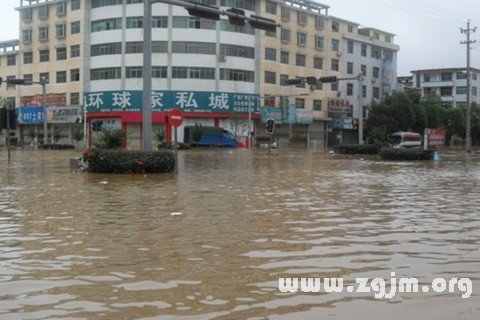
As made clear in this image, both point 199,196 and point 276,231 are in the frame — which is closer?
point 276,231

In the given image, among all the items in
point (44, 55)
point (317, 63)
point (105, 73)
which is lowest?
point (105, 73)

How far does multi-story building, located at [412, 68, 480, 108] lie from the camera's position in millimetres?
87438

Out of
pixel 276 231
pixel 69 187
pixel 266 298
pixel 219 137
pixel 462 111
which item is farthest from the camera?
pixel 462 111

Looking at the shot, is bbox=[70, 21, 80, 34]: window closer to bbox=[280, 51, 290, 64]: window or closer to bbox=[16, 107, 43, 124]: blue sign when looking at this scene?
bbox=[16, 107, 43, 124]: blue sign

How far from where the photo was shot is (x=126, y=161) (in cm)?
1662

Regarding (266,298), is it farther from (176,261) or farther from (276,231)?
(276,231)

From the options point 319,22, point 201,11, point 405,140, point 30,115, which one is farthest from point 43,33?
point 201,11

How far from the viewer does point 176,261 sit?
5.54 m

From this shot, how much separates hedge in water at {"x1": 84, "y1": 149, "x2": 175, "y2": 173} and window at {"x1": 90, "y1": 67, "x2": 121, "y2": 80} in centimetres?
3902

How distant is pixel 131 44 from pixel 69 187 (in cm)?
4362

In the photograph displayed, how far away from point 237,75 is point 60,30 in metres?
20.3

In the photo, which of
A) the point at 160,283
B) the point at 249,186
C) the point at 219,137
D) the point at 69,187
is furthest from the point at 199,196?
the point at 219,137

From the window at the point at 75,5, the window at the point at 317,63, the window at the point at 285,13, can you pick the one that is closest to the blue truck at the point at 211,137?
the window at the point at 285,13

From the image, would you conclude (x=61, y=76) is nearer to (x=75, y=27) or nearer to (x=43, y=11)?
(x=75, y=27)
